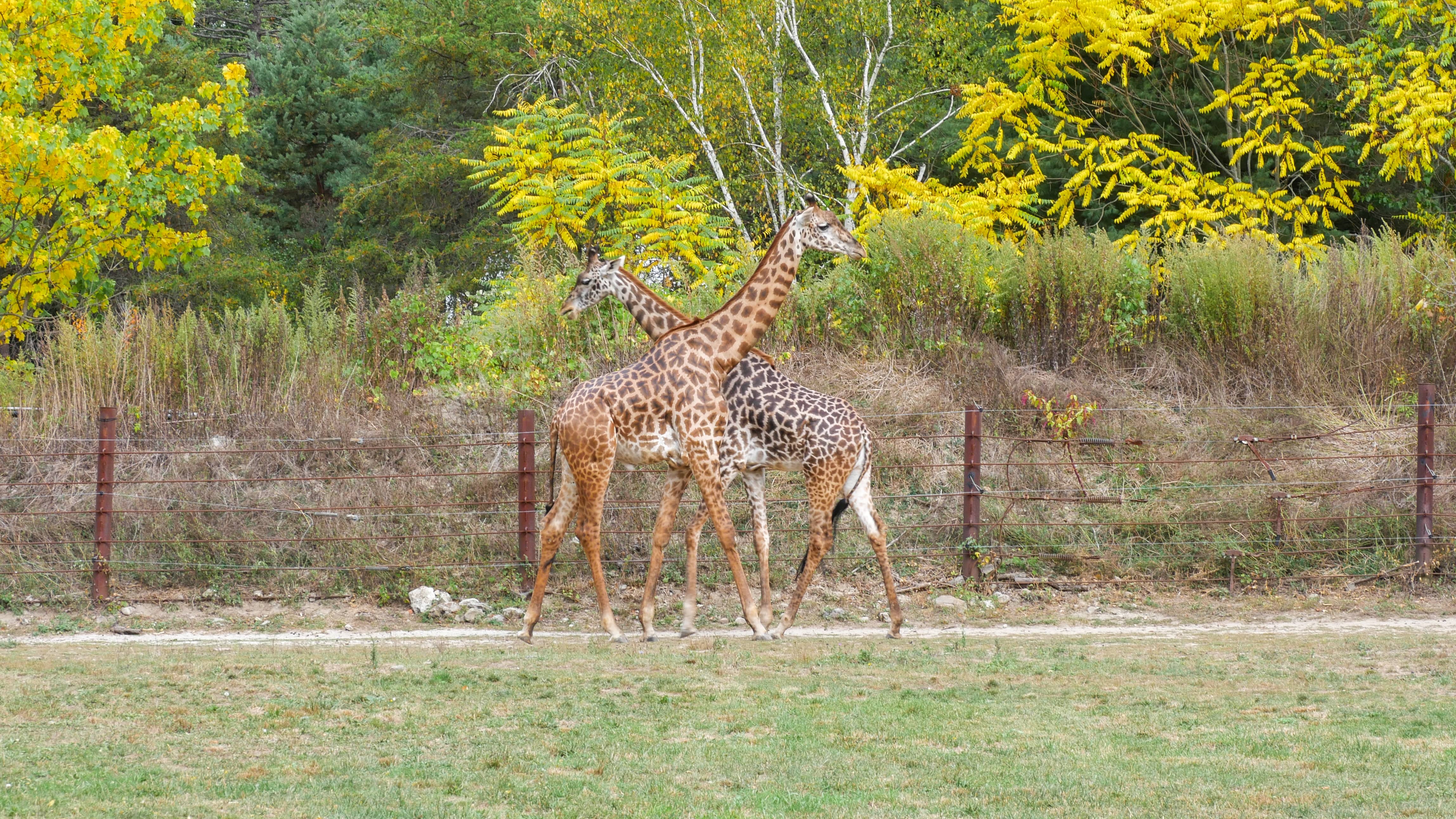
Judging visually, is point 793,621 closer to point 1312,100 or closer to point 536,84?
point 1312,100

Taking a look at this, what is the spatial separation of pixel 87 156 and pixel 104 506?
5313 mm

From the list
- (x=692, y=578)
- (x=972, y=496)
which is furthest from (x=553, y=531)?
(x=972, y=496)

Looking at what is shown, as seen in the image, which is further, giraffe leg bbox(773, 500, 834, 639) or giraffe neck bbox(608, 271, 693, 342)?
giraffe neck bbox(608, 271, 693, 342)

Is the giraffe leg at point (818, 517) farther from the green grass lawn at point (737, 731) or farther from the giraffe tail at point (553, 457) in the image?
the giraffe tail at point (553, 457)

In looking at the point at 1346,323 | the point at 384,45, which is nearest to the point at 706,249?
the point at 1346,323

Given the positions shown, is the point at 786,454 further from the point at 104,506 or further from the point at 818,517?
the point at 104,506

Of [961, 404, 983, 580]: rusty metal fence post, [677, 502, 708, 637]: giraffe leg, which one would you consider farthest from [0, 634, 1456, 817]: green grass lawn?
[961, 404, 983, 580]: rusty metal fence post

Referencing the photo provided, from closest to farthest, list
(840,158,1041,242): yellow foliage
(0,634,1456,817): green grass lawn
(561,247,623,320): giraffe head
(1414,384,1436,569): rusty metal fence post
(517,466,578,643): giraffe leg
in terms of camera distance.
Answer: (0,634,1456,817): green grass lawn → (517,466,578,643): giraffe leg → (561,247,623,320): giraffe head → (1414,384,1436,569): rusty metal fence post → (840,158,1041,242): yellow foliage

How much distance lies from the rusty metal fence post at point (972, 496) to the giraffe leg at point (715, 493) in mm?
3243

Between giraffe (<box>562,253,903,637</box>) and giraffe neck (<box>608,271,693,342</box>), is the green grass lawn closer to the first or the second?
giraffe (<box>562,253,903,637</box>)

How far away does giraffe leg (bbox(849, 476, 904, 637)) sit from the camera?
35.4 ft

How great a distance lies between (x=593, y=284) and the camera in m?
11.4

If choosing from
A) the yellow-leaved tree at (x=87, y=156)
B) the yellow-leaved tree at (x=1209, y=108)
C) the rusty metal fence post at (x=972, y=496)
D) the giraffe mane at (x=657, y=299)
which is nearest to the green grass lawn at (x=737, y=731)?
the giraffe mane at (x=657, y=299)

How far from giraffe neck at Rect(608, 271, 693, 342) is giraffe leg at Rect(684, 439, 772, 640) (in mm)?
1149
